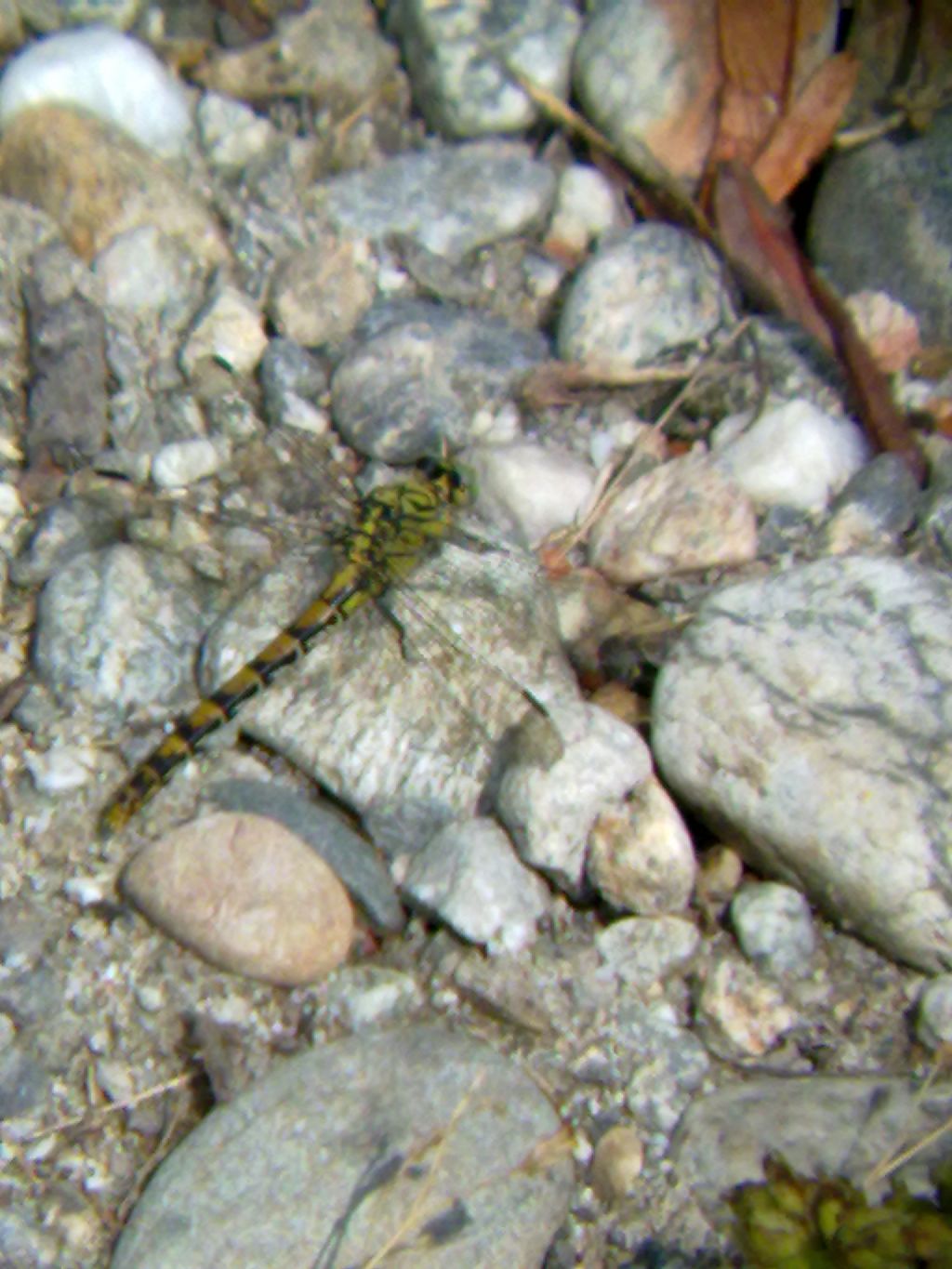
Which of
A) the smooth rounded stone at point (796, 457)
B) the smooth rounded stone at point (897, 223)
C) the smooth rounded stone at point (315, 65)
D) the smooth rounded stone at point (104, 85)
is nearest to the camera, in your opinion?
the smooth rounded stone at point (796, 457)

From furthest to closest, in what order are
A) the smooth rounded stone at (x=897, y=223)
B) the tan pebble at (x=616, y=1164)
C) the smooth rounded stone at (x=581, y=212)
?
the smooth rounded stone at (x=581, y=212), the smooth rounded stone at (x=897, y=223), the tan pebble at (x=616, y=1164)

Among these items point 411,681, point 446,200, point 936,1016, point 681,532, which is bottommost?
point 411,681

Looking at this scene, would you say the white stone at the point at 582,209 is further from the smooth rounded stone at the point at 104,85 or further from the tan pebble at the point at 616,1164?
the tan pebble at the point at 616,1164

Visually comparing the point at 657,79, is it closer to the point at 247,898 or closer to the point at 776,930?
the point at 776,930

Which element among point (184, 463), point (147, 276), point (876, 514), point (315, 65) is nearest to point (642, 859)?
point (876, 514)

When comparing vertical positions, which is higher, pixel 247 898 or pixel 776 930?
pixel 776 930

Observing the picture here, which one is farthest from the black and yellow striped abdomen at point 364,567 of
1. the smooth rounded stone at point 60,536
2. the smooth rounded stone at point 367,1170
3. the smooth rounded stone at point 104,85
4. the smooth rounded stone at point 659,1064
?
the smooth rounded stone at point 104,85

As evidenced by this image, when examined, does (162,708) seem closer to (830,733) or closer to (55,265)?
(55,265)
